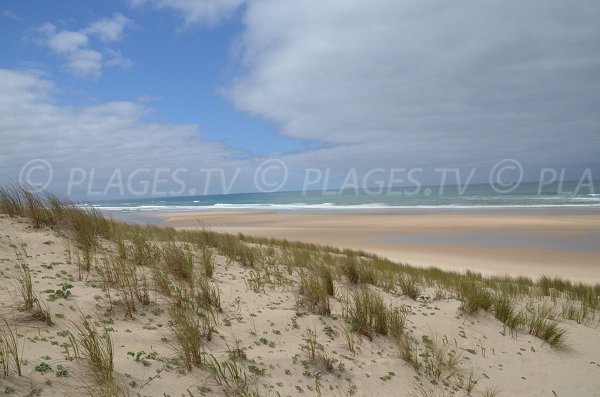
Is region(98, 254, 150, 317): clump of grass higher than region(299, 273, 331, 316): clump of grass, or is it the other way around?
region(98, 254, 150, 317): clump of grass

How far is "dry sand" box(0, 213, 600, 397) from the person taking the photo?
3.37 metres

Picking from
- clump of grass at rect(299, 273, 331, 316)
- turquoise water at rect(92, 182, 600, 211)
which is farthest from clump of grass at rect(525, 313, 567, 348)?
turquoise water at rect(92, 182, 600, 211)

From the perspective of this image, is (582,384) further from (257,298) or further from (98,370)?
(98,370)

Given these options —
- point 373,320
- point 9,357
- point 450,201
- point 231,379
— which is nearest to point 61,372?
point 9,357

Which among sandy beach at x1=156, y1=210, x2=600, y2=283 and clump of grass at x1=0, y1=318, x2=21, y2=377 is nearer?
clump of grass at x1=0, y1=318, x2=21, y2=377

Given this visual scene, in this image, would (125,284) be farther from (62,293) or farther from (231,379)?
(231,379)

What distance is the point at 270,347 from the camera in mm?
4453

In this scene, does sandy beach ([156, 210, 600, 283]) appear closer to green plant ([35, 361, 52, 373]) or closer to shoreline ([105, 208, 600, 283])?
shoreline ([105, 208, 600, 283])

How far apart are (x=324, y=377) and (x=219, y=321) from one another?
1602 millimetres

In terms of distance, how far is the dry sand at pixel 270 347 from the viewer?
3373 millimetres

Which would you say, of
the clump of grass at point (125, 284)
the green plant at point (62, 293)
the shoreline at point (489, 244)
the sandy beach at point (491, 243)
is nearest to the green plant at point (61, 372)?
the clump of grass at point (125, 284)

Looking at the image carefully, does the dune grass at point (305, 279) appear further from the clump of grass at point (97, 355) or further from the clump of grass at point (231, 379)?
the clump of grass at point (231, 379)

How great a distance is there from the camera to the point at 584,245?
699 inches

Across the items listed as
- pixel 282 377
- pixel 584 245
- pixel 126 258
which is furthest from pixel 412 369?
pixel 584 245
